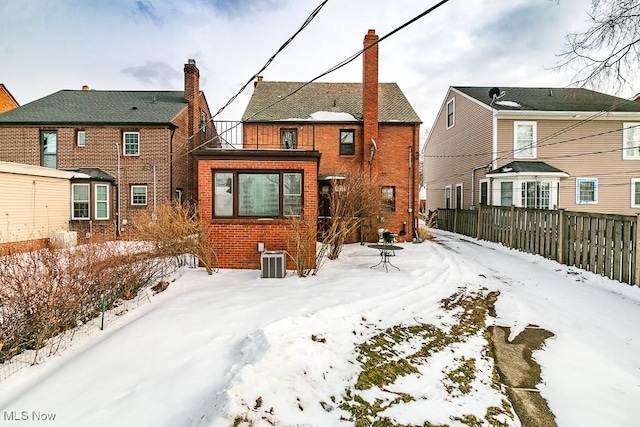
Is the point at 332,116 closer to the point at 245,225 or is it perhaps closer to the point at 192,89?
the point at 192,89

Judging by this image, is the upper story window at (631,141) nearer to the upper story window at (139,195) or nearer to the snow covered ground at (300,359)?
the snow covered ground at (300,359)

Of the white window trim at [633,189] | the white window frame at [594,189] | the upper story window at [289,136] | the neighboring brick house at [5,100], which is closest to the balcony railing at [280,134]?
the upper story window at [289,136]

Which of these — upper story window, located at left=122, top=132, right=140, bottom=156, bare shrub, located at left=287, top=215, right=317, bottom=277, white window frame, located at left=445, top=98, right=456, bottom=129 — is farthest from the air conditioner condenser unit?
white window frame, located at left=445, top=98, right=456, bottom=129

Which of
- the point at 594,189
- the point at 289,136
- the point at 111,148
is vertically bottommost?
the point at 594,189

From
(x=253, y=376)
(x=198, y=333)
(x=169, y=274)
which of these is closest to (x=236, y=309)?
(x=198, y=333)

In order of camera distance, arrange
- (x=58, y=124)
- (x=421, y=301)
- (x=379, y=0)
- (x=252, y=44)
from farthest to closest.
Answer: (x=58, y=124) → (x=252, y=44) → (x=421, y=301) → (x=379, y=0)

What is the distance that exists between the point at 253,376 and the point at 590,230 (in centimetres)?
905

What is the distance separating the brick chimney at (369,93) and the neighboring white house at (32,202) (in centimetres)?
1368

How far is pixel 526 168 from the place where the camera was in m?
15.9

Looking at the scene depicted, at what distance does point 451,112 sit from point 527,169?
7889mm

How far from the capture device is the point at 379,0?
18.0 feet

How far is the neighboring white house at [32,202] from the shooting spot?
12211 mm

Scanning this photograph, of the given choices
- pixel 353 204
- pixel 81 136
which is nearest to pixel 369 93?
pixel 353 204

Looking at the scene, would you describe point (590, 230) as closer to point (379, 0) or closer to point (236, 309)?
point (379, 0)
